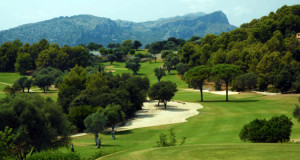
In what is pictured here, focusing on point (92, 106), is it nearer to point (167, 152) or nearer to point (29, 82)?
point (167, 152)

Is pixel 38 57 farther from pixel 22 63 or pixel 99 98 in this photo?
pixel 99 98

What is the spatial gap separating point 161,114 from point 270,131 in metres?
39.7

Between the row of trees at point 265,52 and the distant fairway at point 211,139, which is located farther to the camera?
the row of trees at point 265,52

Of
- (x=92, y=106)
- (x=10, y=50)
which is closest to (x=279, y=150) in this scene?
(x=92, y=106)

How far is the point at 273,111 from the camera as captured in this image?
57375 millimetres

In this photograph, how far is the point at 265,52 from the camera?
326ft

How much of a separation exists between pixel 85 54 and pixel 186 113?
111 meters

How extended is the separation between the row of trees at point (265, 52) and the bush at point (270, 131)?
53057 millimetres

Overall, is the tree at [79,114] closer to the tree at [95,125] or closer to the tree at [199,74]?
the tree at [95,125]

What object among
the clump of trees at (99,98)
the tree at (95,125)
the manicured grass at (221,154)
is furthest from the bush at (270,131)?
the clump of trees at (99,98)

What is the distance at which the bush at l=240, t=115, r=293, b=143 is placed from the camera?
2764 centimetres

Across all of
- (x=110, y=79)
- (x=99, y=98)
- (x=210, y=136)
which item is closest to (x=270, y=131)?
(x=210, y=136)

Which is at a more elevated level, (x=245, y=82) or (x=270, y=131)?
(x=245, y=82)

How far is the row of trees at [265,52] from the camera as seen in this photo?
278 feet
